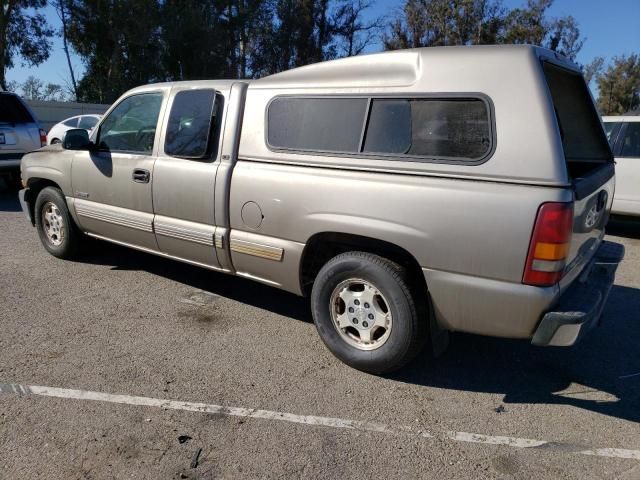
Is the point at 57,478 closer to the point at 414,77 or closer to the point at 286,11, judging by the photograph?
the point at 414,77

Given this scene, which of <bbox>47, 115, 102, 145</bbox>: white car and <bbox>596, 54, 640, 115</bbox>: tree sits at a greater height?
<bbox>596, 54, 640, 115</bbox>: tree

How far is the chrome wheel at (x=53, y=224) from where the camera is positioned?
5.74 meters

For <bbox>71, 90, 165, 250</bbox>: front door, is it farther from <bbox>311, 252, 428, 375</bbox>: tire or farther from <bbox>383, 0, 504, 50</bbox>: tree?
<bbox>383, 0, 504, 50</bbox>: tree

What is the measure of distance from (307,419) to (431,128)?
73.7 inches

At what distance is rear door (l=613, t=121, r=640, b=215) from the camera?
7668mm

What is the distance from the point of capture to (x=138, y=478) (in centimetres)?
262

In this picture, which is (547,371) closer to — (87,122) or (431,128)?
(431,128)

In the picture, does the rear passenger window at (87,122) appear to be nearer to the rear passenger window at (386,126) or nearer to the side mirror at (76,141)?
the side mirror at (76,141)

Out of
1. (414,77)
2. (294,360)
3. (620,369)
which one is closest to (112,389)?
(294,360)

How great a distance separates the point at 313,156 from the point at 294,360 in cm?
144

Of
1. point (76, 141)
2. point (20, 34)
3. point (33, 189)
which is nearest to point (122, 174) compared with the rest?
point (76, 141)

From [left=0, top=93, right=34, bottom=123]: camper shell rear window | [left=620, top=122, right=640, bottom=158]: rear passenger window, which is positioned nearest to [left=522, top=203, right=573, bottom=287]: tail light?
[left=620, top=122, right=640, bottom=158]: rear passenger window

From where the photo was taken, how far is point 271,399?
3.34 meters

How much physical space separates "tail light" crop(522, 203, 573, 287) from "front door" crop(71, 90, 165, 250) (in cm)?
315
